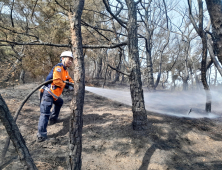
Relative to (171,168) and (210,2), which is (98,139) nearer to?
(171,168)

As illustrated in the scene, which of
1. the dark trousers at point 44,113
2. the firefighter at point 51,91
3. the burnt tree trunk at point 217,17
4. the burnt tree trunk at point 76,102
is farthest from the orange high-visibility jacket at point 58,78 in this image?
the burnt tree trunk at point 217,17

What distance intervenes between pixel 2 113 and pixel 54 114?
267cm

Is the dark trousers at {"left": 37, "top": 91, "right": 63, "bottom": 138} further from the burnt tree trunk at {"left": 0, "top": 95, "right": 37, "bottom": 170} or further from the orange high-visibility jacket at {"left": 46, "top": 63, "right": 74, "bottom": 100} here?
the burnt tree trunk at {"left": 0, "top": 95, "right": 37, "bottom": 170}

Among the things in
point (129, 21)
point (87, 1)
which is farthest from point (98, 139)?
point (87, 1)

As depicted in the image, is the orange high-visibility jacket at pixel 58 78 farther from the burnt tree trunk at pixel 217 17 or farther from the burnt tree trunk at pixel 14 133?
the burnt tree trunk at pixel 217 17

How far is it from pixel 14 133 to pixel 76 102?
2.39 feet

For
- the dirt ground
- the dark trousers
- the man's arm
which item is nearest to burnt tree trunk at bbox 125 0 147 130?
the dirt ground

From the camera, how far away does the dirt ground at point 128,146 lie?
8.28 feet

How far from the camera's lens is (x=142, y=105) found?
322 cm

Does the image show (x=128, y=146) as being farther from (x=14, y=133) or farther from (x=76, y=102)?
(x=14, y=133)

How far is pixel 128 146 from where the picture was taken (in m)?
2.91

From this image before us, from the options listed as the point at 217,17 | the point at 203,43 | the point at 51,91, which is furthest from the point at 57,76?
the point at 203,43

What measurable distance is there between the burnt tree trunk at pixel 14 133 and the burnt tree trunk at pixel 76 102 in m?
0.47

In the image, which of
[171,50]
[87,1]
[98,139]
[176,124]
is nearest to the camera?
[98,139]
